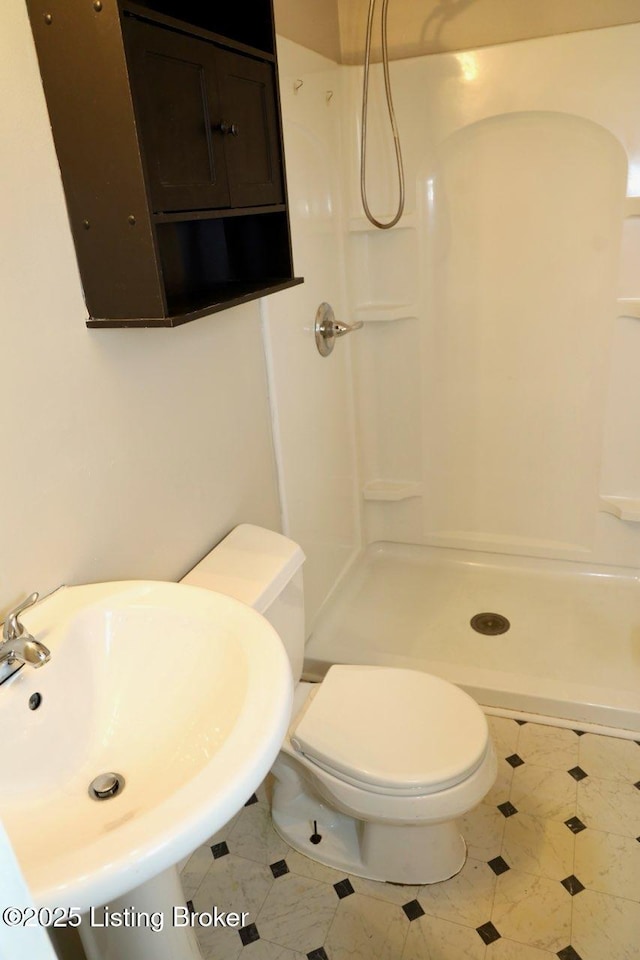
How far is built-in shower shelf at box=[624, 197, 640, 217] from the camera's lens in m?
2.12

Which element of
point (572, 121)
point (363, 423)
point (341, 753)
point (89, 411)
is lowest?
point (341, 753)

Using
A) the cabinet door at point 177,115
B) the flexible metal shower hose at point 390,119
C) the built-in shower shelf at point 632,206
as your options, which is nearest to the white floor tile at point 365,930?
the cabinet door at point 177,115

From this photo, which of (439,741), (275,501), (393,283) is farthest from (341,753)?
(393,283)

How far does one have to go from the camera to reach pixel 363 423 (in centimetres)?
270

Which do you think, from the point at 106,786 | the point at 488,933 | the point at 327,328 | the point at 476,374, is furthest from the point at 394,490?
the point at 106,786

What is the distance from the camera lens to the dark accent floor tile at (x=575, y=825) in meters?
1.66

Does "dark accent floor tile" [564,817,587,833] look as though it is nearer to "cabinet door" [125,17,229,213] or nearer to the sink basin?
the sink basin

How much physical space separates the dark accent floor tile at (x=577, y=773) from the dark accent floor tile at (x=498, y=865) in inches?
12.9

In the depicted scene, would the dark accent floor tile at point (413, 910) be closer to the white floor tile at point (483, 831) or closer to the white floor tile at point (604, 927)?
the white floor tile at point (483, 831)

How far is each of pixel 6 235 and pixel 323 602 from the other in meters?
1.63

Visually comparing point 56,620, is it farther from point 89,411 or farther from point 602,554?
point 602,554

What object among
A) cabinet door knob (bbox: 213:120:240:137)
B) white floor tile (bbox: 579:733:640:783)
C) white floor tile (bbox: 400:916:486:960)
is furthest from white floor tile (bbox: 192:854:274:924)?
cabinet door knob (bbox: 213:120:240:137)

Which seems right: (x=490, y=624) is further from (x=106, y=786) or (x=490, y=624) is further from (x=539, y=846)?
(x=106, y=786)

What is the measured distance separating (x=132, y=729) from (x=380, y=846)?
80 cm
